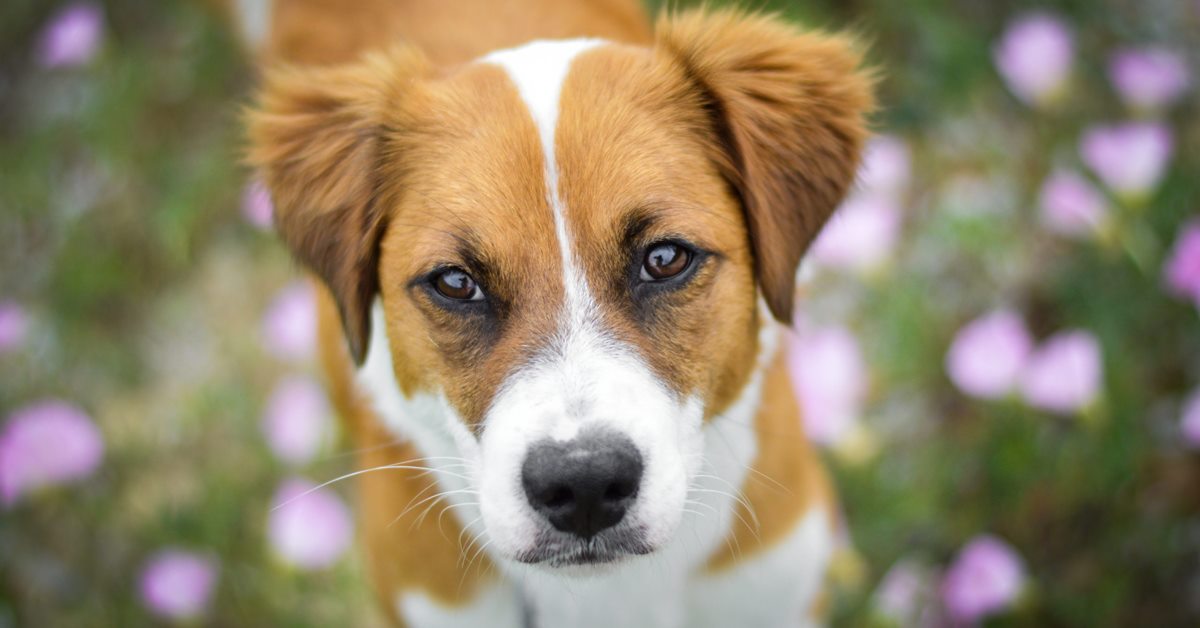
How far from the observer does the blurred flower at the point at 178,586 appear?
12.4 feet

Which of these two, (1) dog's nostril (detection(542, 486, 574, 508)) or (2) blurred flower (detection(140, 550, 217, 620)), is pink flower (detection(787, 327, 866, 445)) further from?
(2) blurred flower (detection(140, 550, 217, 620))

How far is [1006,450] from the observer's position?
12.4ft

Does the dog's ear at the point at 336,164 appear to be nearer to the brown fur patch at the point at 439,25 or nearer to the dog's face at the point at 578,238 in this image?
the dog's face at the point at 578,238

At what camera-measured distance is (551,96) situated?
234 centimetres

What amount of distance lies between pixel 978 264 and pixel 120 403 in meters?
3.63

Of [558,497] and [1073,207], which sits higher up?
[558,497]

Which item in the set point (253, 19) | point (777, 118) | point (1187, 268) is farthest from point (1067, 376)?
point (253, 19)

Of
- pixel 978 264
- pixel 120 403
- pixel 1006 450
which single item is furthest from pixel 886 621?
pixel 120 403

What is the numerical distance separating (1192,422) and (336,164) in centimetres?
280

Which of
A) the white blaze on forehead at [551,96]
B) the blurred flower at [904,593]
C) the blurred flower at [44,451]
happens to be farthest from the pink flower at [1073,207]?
the blurred flower at [44,451]

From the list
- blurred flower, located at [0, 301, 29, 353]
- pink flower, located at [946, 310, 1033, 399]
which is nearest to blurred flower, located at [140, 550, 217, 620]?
blurred flower, located at [0, 301, 29, 353]

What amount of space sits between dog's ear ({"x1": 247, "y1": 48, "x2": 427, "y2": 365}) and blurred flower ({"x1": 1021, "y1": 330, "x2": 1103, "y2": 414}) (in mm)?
2211

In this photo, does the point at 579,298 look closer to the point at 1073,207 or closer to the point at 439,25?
the point at 439,25

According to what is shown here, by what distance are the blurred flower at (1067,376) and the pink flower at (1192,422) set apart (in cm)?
29
